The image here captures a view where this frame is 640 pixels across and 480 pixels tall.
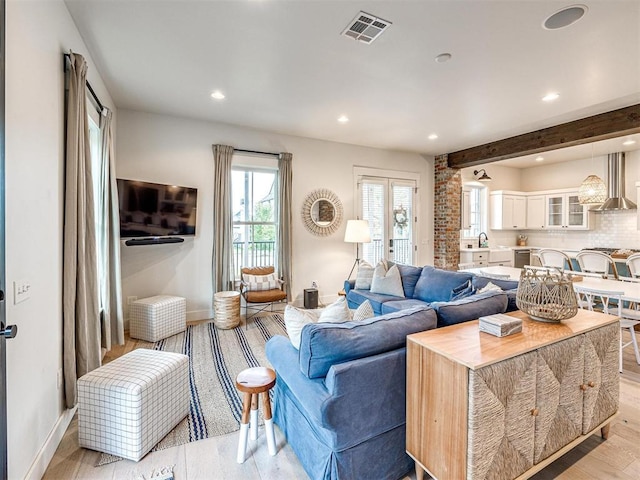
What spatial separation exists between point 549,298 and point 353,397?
53.5 inches

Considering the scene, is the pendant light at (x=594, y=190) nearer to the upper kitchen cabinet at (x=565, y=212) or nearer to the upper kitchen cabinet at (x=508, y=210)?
the upper kitchen cabinet at (x=565, y=212)

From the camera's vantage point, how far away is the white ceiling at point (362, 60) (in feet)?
7.30

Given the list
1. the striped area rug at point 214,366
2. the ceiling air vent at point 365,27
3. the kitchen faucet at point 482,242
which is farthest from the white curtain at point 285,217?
the kitchen faucet at point 482,242

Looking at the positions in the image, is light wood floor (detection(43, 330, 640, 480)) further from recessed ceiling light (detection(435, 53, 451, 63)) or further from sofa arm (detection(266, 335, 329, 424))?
recessed ceiling light (detection(435, 53, 451, 63))

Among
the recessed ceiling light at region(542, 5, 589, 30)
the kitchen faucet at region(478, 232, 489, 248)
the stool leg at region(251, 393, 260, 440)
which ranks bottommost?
the stool leg at region(251, 393, 260, 440)

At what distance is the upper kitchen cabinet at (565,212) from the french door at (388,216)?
140 inches

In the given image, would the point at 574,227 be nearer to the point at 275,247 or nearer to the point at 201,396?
the point at 275,247

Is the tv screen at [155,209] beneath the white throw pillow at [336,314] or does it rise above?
above

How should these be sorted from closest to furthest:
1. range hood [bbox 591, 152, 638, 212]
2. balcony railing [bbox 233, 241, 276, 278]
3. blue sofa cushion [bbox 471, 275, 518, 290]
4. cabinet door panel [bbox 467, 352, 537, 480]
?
cabinet door panel [bbox 467, 352, 537, 480] → blue sofa cushion [bbox 471, 275, 518, 290] → balcony railing [bbox 233, 241, 276, 278] → range hood [bbox 591, 152, 638, 212]

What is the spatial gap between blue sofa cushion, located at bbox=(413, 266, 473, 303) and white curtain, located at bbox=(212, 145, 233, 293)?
8.94 feet

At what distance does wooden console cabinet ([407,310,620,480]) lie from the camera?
4.48 ft

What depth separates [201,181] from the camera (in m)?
4.54

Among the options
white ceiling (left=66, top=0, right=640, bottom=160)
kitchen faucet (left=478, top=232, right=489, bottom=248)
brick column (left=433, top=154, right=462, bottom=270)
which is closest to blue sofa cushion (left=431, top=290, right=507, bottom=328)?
white ceiling (left=66, top=0, right=640, bottom=160)

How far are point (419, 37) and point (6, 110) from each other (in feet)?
8.87
